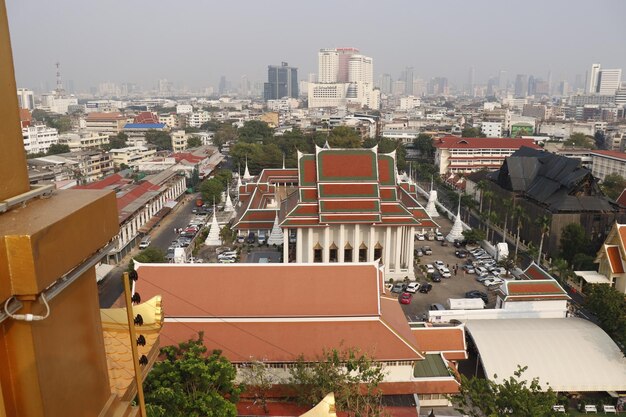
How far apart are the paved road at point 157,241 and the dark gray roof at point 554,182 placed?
24.9 m

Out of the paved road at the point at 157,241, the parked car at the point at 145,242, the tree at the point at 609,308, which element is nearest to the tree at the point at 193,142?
the paved road at the point at 157,241

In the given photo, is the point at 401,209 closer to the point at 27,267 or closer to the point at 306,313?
the point at 306,313

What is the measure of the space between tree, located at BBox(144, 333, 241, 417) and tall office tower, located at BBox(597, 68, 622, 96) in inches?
8267

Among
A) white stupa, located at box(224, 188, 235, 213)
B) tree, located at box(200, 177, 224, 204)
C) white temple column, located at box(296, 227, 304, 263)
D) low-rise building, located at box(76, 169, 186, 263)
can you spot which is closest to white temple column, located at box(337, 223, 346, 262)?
white temple column, located at box(296, 227, 304, 263)

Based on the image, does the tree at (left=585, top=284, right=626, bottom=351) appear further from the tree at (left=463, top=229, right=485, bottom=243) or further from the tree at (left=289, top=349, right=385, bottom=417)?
the tree at (left=463, top=229, right=485, bottom=243)

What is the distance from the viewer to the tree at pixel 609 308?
1827 cm

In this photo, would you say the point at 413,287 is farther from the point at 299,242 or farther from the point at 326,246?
the point at 299,242

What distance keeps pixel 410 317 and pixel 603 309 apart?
7.83m

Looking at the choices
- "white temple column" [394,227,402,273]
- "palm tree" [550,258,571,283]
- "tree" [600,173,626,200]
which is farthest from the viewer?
"tree" [600,173,626,200]

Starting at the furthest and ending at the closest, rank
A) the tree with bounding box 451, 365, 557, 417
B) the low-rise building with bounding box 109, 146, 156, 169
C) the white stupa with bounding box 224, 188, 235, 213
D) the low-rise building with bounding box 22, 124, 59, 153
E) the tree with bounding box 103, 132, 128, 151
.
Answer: the tree with bounding box 103, 132, 128, 151 < the low-rise building with bounding box 22, 124, 59, 153 < the low-rise building with bounding box 109, 146, 156, 169 < the white stupa with bounding box 224, 188, 235, 213 < the tree with bounding box 451, 365, 557, 417

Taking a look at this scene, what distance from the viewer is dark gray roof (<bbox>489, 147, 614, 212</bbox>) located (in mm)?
29984

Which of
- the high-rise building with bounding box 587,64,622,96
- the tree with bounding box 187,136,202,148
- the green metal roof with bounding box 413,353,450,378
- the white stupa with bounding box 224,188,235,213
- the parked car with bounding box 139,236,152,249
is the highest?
the high-rise building with bounding box 587,64,622,96

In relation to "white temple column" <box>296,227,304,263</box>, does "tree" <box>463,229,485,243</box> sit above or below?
below

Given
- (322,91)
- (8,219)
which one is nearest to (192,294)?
(8,219)
